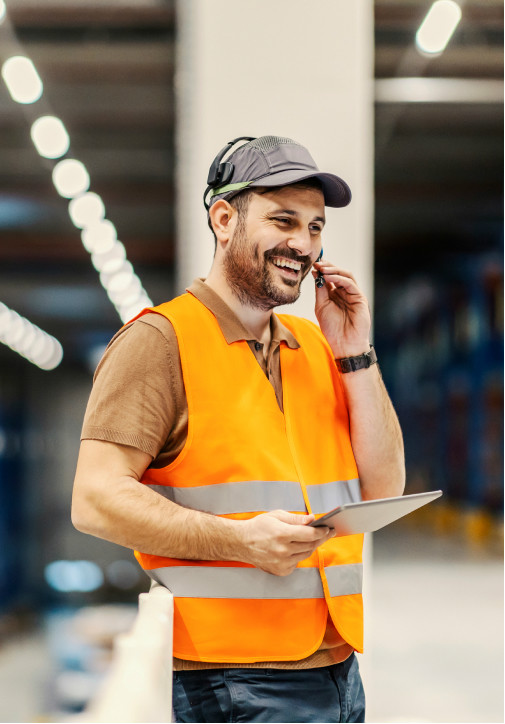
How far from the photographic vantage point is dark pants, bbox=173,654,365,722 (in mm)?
1493

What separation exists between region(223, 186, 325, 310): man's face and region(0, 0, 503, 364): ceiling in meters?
4.22

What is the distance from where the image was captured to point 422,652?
780 centimetres

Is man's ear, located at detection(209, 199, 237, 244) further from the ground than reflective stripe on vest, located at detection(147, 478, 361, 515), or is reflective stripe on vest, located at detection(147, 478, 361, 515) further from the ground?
man's ear, located at detection(209, 199, 237, 244)

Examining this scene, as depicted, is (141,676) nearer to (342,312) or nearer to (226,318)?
(226,318)

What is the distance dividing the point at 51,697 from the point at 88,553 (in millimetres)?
11816

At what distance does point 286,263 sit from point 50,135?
20.3 feet

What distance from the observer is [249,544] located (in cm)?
145

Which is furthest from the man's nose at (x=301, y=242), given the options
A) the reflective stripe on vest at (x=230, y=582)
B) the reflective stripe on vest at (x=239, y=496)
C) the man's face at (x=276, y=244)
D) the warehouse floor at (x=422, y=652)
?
the warehouse floor at (x=422, y=652)

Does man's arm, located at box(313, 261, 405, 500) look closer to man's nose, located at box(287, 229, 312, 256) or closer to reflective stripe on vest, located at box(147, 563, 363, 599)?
man's nose, located at box(287, 229, 312, 256)

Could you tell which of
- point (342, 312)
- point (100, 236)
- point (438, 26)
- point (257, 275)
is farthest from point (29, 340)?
point (257, 275)

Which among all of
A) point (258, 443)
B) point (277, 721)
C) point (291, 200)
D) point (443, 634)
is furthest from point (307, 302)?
point (443, 634)

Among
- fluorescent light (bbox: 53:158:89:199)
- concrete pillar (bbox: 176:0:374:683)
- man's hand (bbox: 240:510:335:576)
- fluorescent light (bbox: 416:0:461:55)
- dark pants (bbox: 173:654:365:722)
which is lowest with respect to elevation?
dark pants (bbox: 173:654:365:722)

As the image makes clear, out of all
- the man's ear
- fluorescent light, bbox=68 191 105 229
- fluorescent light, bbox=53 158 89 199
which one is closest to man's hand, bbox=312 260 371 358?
the man's ear

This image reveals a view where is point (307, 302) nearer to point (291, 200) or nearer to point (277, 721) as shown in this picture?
point (291, 200)
